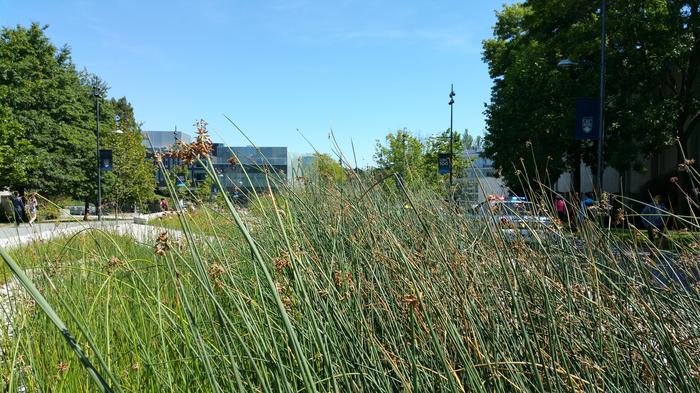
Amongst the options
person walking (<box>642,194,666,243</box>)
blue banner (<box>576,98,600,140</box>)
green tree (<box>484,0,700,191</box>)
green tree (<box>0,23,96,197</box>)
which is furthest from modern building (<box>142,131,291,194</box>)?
green tree (<box>0,23,96,197</box>)

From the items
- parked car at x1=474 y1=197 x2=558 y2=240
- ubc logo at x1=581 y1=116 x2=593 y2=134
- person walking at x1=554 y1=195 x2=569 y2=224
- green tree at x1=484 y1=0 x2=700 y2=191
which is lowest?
person walking at x1=554 y1=195 x2=569 y2=224

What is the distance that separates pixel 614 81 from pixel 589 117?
3.95 meters

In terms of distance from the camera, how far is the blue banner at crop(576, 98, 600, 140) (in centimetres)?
1472

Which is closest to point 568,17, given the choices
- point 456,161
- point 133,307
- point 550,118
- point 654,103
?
point 550,118

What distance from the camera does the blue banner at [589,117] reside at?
14.7m

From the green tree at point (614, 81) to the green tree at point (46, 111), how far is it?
2244cm

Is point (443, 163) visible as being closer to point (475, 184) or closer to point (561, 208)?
point (561, 208)

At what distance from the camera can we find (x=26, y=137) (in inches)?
1140

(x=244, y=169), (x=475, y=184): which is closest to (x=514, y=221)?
(x=244, y=169)

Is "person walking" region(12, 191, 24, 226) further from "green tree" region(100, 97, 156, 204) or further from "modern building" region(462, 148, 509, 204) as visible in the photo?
"green tree" region(100, 97, 156, 204)

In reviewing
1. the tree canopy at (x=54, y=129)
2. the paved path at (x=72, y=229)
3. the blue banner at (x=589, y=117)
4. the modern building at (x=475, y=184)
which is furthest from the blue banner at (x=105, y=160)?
the modern building at (x=475, y=184)

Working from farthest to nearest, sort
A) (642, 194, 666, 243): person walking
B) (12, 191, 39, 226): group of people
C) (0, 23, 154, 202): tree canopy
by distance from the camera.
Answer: (0, 23, 154, 202): tree canopy
(12, 191, 39, 226): group of people
(642, 194, 666, 243): person walking

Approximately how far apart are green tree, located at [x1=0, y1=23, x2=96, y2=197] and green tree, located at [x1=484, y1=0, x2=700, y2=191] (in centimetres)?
2244

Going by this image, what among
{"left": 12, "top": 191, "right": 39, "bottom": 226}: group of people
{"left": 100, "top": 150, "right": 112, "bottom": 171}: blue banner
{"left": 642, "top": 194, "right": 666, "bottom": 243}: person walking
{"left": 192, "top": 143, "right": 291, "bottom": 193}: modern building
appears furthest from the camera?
{"left": 100, "top": 150, "right": 112, "bottom": 171}: blue banner
